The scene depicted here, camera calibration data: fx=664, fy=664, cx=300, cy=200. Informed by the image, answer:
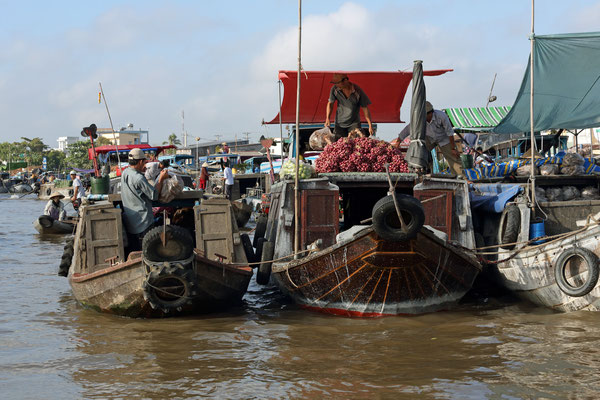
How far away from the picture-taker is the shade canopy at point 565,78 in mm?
10648

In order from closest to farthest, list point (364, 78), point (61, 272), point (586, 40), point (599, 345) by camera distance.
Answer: point (599, 345), point (61, 272), point (586, 40), point (364, 78)

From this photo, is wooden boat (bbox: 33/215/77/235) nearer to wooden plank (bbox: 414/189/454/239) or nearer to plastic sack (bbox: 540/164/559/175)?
wooden plank (bbox: 414/189/454/239)

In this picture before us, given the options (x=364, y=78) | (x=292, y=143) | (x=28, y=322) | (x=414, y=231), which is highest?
(x=364, y=78)

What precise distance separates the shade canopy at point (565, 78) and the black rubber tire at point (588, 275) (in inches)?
149

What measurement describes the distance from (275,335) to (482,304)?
299 cm

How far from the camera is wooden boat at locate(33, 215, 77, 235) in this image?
18.0m

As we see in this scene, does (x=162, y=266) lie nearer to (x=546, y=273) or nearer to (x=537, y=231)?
(x=546, y=273)

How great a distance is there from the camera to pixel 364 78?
11.9m

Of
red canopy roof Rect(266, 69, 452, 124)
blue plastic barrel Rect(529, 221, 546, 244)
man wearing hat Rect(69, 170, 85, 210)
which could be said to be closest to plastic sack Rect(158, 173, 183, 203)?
red canopy roof Rect(266, 69, 452, 124)

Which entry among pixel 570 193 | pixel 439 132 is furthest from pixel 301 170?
pixel 570 193

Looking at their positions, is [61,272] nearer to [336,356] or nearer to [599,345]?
[336,356]

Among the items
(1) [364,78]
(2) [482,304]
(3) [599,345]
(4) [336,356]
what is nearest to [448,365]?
(4) [336,356]

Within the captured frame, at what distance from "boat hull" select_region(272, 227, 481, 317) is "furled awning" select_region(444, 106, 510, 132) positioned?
634 inches

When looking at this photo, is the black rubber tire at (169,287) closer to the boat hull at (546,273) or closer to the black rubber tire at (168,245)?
the black rubber tire at (168,245)
